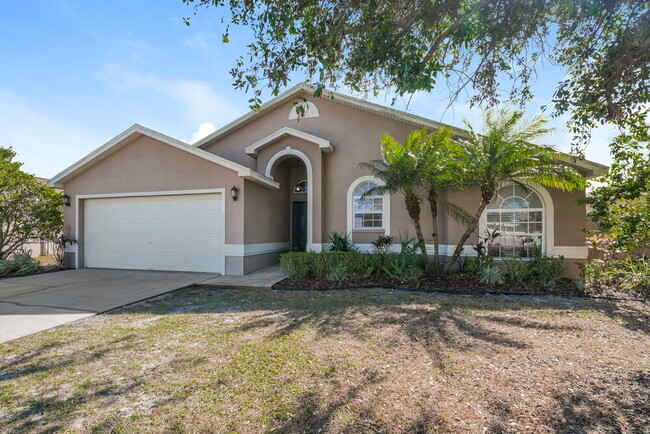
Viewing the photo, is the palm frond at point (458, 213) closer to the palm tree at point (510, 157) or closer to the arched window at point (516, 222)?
the palm tree at point (510, 157)

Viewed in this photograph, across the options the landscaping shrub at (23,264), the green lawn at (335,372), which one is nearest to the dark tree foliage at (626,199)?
the green lawn at (335,372)

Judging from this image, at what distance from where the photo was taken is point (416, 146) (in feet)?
28.5

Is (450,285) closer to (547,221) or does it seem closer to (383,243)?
(383,243)

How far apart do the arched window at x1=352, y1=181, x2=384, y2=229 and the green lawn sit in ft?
17.3

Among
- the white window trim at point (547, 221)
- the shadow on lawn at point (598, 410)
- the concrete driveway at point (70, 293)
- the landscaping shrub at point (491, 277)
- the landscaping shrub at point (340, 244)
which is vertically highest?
the white window trim at point (547, 221)

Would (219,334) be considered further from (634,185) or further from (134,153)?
(634,185)

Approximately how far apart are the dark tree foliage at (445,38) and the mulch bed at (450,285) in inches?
159

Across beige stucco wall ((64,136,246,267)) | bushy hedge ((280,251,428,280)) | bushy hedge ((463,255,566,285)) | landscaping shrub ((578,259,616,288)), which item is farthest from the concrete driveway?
landscaping shrub ((578,259,616,288))

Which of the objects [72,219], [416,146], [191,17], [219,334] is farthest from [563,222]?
[72,219]

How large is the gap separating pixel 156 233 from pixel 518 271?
11.6 m

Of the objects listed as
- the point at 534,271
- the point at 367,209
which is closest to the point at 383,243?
the point at 367,209

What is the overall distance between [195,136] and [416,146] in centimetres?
1038

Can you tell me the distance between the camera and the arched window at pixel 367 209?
11.1 metres

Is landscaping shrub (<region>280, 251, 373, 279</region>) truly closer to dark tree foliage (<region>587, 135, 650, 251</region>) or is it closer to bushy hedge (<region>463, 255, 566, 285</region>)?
bushy hedge (<region>463, 255, 566, 285</region>)
